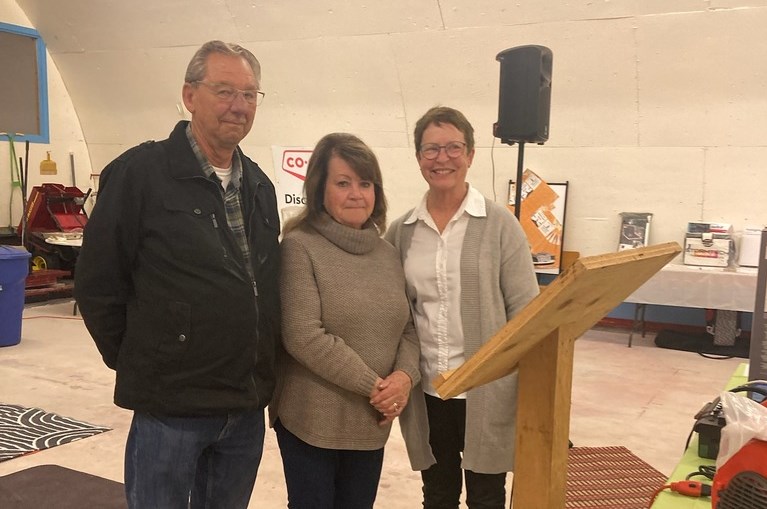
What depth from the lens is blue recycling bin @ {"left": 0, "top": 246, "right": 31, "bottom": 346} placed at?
5785mm

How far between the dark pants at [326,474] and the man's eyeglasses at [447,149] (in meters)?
0.85

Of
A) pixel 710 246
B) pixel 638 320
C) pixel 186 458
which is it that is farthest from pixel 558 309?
pixel 638 320

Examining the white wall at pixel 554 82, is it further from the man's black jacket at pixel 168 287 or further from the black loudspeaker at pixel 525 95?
the man's black jacket at pixel 168 287

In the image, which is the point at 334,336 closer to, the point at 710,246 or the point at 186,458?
the point at 186,458

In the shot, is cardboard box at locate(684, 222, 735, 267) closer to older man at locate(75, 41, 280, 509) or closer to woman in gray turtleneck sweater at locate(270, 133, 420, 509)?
woman in gray turtleneck sweater at locate(270, 133, 420, 509)

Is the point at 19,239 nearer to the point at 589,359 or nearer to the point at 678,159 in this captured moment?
the point at 589,359

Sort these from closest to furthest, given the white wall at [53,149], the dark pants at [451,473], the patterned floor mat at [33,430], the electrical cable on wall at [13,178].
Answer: the dark pants at [451,473] → the patterned floor mat at [33,430] → the electrical cable on wall at [13,178] → the white wall at [53,149]

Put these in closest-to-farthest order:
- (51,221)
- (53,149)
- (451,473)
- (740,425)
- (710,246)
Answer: (740,425) → (451,473) → (710,246) → (51,221) → (53,149)

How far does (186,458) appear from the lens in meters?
1.75

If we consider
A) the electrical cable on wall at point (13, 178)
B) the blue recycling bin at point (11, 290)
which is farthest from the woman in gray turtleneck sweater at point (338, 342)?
the electrical cable on wall at point (13, 178)

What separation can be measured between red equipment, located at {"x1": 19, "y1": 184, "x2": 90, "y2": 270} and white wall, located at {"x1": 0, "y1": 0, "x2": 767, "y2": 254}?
1.76 metres

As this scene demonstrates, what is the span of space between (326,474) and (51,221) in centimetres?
763

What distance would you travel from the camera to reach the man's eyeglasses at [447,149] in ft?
6.86

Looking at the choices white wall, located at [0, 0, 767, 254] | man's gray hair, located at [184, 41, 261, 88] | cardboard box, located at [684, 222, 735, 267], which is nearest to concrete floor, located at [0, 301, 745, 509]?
cardboard box, located at [684, 222, 735, 267]
